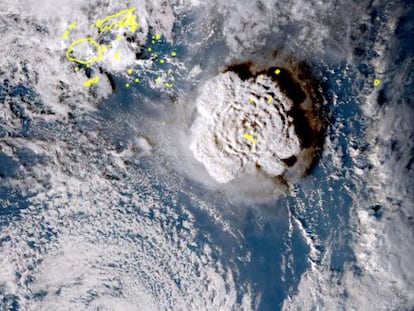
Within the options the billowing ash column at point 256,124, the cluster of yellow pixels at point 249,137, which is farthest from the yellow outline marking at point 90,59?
the cluster of yellow pixels at point 249,137

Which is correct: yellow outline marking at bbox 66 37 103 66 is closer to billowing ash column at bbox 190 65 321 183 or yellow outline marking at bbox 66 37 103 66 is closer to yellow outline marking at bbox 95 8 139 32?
yellow outline marking at bbox 95 8 139 32

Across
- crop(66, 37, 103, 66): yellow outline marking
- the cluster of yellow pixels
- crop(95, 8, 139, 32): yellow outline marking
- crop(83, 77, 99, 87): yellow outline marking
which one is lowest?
crop(83, 77, 99, 87): yellow outline marking

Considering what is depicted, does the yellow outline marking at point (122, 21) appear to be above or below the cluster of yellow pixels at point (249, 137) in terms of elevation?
above

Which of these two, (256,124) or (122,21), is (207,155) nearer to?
(256,124)

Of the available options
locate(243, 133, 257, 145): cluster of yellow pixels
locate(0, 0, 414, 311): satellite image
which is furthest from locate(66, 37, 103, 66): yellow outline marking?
locate(243, 133, 257, 145): cluster of yellow pixels

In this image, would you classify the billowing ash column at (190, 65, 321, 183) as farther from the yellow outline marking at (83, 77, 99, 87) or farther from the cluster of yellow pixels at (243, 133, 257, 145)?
the yellow outline marking at (83, 77, 99, 87)

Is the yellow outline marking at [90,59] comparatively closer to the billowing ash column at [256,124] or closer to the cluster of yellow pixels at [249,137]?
the billowing ash column at [256,124]

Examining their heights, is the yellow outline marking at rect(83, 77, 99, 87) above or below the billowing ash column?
below

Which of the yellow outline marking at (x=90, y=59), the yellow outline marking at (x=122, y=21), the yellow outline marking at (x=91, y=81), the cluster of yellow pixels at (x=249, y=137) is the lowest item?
the yellow outline marking at (x=91, y=81)
